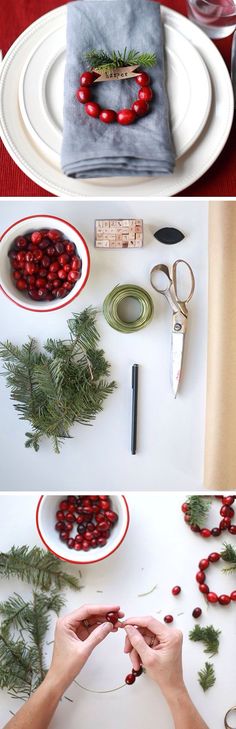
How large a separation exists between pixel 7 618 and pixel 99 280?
46cm

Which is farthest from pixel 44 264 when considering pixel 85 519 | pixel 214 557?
pixel 214 557

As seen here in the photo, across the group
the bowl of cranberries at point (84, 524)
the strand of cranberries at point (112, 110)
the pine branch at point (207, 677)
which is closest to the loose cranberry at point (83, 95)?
the strand of cranberries at point (112, 110)

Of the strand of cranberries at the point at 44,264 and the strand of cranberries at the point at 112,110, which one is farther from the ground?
the strand of cranberries at the point at 112,110

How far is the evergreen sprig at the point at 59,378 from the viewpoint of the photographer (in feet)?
2.44

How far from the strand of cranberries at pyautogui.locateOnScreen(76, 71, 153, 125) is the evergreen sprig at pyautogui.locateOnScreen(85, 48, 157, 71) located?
0.04 feet

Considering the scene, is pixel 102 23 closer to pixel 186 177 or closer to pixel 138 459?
pixel 186 177

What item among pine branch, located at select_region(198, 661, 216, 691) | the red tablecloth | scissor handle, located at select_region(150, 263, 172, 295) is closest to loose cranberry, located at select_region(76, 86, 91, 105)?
the red tablecloth

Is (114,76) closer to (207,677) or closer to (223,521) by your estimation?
(223,521)

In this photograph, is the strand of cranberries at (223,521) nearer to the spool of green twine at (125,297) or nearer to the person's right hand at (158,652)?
the person's right hand at (158,652)

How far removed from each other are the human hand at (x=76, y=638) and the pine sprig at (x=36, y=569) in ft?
0.13

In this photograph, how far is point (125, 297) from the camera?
76 centimetres

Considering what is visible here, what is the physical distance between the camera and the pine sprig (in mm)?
799

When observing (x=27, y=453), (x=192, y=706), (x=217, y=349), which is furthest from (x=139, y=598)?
(x=217, y=349)

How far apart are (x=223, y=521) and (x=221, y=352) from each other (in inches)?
9.3
